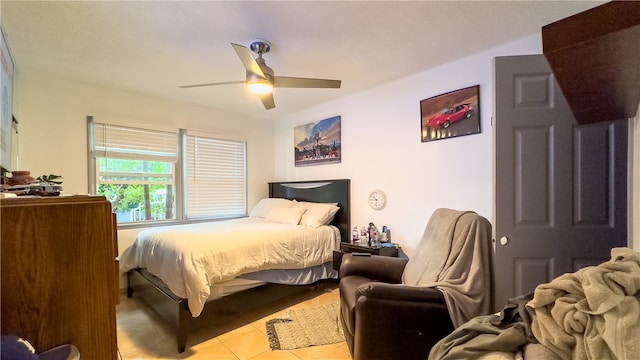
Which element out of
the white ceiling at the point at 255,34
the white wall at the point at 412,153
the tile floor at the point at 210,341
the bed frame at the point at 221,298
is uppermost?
the white ceiling at the point at 255,34

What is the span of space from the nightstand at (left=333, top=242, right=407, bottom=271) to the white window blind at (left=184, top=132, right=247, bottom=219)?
6.46 feet

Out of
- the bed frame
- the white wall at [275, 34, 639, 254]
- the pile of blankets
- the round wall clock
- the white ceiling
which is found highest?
the white ceiling

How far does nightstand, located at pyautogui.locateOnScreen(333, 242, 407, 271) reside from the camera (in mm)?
2900

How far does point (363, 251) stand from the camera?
2994mm

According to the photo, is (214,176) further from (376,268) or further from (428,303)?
(428,303)

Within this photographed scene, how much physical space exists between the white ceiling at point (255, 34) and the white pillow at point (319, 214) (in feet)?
5.15

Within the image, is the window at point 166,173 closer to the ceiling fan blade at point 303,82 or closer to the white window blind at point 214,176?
the white window blind at point 214,176

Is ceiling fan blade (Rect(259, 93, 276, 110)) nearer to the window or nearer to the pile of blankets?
the window

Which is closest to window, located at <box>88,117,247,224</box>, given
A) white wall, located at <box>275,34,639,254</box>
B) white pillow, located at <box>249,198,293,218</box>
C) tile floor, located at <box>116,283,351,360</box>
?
white pillow, located at <box>249,198,293,218</box>

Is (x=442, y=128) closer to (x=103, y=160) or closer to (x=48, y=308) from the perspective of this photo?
(x=48, y=308)

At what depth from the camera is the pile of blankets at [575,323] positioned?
67cm

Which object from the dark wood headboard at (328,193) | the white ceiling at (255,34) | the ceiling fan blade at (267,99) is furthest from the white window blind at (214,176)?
the ceiling fan blade at (267,99)

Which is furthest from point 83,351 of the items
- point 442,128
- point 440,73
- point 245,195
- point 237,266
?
point 245,195

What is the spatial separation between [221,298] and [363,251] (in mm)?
1474
